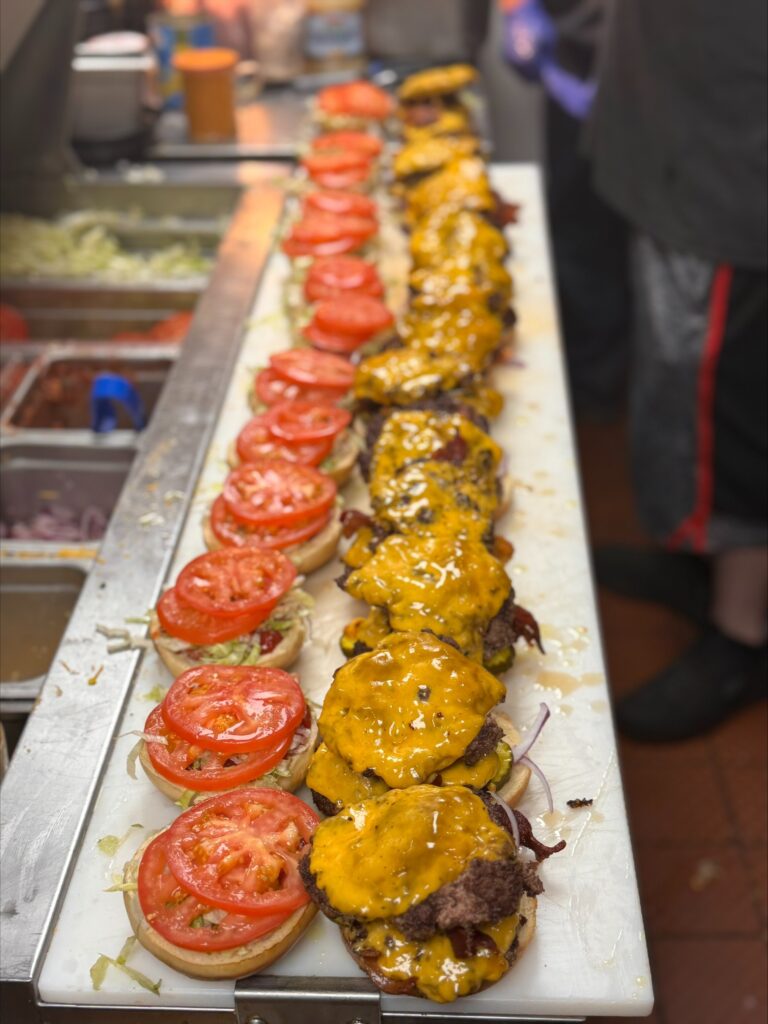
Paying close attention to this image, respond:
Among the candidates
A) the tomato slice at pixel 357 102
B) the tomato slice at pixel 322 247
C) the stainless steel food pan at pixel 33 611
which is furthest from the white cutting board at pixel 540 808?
the tomato slice at pixel 357 102

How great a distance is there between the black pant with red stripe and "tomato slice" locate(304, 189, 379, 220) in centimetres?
98

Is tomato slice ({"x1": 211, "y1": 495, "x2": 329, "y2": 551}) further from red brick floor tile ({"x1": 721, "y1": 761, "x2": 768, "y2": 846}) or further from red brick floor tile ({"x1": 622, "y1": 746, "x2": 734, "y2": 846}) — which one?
red brick floor tile ({"x1": 721, "y1": 761, "x2": 768, "y2": 846})

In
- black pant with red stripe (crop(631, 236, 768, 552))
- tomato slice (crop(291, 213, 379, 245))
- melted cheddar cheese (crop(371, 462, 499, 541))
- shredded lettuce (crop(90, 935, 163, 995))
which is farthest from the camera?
tomato slice (crop(291, 213, 379, 245))

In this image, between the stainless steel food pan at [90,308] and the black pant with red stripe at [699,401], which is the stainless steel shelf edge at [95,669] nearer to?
the stainless steel food pan at [90,308]

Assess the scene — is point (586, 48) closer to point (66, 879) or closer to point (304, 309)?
point (304, 309)

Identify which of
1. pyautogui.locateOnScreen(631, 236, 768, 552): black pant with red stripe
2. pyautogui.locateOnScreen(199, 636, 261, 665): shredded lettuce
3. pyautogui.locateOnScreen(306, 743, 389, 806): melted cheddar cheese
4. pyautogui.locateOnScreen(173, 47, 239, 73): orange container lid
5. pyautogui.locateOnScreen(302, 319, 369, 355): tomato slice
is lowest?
pyautogui.locateOnScreen(631, 236, 768, 552): black pant with red stripe

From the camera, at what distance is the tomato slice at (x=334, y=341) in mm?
3232

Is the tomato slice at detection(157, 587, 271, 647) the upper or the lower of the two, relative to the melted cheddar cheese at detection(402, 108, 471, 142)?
upper

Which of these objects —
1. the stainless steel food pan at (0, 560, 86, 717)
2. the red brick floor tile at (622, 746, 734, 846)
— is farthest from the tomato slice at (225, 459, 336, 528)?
the red brick floor tile at (622, 746, 734, 846)

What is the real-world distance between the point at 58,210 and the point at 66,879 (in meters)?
3.18

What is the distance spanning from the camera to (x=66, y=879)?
1793mm

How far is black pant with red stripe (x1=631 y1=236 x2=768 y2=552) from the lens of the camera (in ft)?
10.9

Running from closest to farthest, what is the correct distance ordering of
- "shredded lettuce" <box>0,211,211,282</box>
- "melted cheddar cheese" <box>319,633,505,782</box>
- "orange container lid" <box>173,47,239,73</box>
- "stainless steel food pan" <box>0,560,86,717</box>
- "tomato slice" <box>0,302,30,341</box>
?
"melted cheddar cheese" <box>319,633,505,782</box> < "stainless steel food pan" <box>0,560,86,717</box> < "tomato slice" <box>0,302,30,341</box> < "shredded lettuce" <box>0,211,211,282</box> < "orange container lid" <box>173,47,239,73</box>

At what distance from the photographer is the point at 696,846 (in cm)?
346
